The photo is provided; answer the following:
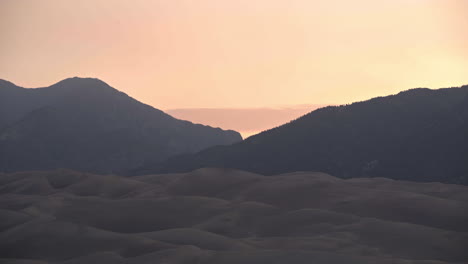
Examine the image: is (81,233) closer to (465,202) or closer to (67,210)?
(67,210)

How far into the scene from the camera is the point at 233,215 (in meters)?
85.3

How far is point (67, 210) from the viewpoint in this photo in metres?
95.8

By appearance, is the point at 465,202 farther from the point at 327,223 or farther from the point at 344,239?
the point at 344,239

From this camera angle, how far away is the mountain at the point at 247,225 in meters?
56.8

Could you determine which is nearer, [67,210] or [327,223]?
[327,223]

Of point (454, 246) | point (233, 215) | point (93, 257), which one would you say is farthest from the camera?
point (233, 215)

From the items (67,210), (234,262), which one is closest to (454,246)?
(234,262)

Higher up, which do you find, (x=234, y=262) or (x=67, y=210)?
(x=67, y=210)

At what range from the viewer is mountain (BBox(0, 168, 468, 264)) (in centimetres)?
5678

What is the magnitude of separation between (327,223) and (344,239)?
982 centimetres

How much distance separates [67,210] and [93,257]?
41944mm

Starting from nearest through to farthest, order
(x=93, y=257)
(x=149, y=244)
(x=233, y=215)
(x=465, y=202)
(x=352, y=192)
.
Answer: (x=93, y=257)
(x=149, y=244)
(x=233, y=215)
(x=465, y=202)
(x=352, y=192)

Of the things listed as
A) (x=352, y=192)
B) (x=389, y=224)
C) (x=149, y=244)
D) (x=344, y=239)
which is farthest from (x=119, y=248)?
(x=352, y=192)

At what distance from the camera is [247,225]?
8075cm
